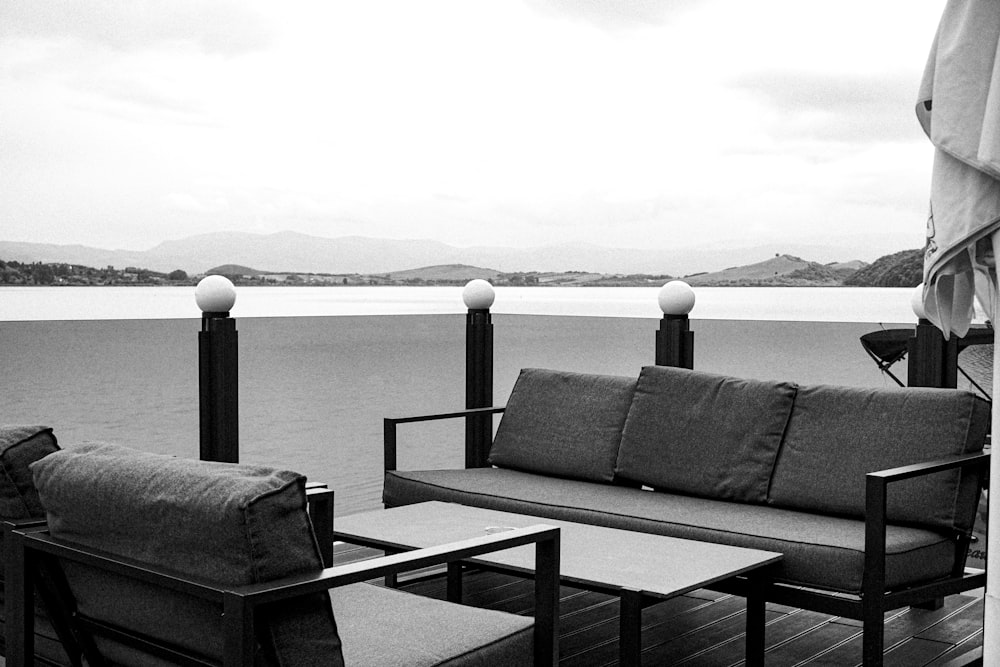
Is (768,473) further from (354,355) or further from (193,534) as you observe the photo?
(354,355)

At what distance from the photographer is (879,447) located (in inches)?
120

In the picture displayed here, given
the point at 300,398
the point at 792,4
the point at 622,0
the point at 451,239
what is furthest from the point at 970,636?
the point at 792,4

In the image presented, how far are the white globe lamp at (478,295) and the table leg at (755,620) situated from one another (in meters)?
2.06

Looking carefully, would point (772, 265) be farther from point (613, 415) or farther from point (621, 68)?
point (621, 68)

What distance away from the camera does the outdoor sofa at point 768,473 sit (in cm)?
267

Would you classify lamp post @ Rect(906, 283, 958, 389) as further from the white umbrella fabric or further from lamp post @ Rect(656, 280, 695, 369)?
the white umbrella fabric

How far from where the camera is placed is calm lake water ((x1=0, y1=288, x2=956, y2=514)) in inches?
210

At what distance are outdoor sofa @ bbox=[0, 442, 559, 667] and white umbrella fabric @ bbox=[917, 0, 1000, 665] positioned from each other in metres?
0.95

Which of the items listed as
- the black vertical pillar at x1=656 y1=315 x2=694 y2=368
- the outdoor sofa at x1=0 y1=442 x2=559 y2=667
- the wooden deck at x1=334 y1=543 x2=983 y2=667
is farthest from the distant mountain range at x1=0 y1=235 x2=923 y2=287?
the outdoor sofa at x1=0 y1=442 x2=559 y2=667

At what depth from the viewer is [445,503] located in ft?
11.2

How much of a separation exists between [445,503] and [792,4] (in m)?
15.6

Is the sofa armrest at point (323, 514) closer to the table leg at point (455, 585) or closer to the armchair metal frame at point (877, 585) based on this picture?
the table leg at point (455, 585)

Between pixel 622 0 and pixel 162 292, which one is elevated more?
pixel 622 0

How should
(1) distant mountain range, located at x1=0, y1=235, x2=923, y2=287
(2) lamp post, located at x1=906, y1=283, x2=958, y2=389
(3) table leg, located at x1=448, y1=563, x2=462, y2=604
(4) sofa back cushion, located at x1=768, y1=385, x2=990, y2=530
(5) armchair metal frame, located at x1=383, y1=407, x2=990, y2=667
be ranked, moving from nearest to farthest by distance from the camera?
(5) armchair metal frame, located at x1=383, y1=407, x2=990, y2=667
(4) sofa back cushion, located at x1=768, y1=385, x2=990, y2=530
(3) table leg, located at x1=448, y1=563, x2=462, y2=604
(2) lamp post, located at x1=906, y1=283, x2=958, y2=389
(1) distant mountain range, located at x1=0, y1=235, x2=923, y2=287
